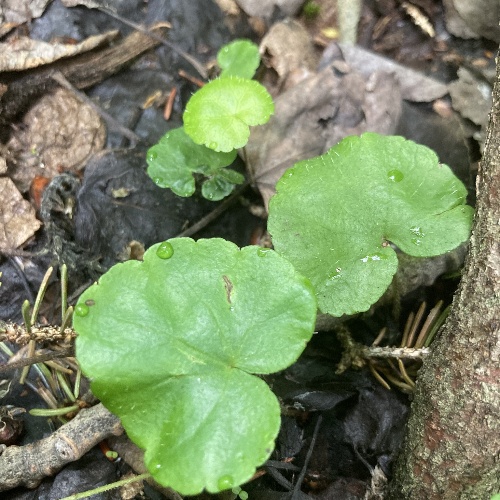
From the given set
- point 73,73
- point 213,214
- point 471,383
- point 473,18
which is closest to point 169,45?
point 73,73

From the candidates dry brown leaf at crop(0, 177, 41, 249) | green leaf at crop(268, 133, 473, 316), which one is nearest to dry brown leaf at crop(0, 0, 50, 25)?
dry brown leaf at crop(0, 177, 41, 249)

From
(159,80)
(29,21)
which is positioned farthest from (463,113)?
(29,21)

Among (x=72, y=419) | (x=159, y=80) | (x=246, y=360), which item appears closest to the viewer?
(x=246, y=360)

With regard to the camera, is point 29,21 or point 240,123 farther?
point 29,21

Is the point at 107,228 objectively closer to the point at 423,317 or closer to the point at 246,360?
the point at 246,360

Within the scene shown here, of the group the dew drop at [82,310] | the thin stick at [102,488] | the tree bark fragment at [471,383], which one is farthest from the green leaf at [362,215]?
the thin stick at [102,488]

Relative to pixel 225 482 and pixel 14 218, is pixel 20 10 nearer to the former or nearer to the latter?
pixel 14 218

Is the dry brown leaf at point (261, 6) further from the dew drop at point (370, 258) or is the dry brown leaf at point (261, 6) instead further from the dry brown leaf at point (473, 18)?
the dew drop at point (370, 258)
